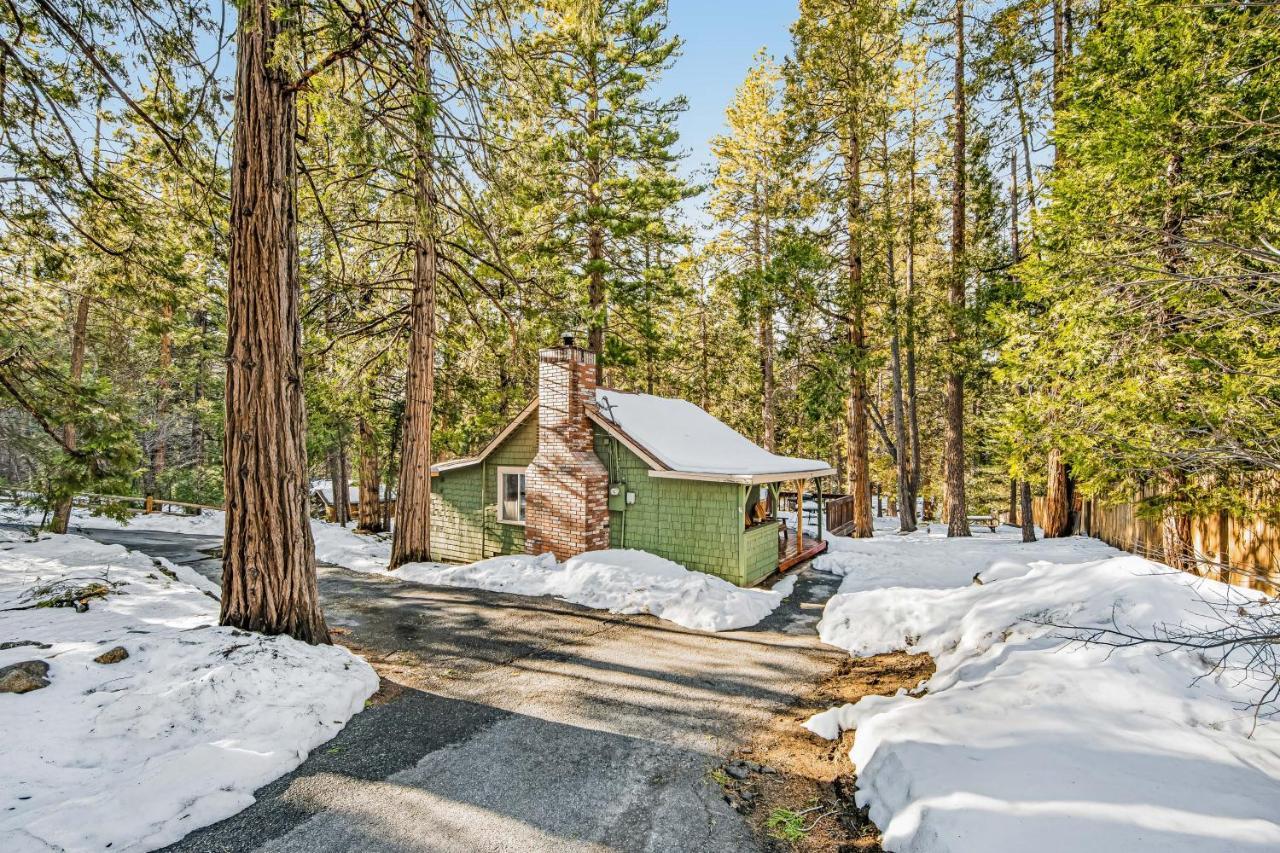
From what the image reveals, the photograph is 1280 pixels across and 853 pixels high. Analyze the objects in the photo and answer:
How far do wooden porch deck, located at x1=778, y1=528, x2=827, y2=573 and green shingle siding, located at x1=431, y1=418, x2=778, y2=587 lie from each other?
0.42 m

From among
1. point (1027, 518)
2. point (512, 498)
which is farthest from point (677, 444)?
point (1027, 518)

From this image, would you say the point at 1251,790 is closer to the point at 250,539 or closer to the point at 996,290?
the point at 250,539

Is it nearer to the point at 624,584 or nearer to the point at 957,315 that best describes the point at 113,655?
the point at 624,584

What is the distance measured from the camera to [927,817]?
305 centimetres

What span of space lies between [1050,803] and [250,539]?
6.48m

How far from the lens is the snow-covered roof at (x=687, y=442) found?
31.8ft

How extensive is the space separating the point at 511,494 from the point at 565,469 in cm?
191

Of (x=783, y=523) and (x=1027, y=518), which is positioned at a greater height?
(x=1027, y=518)

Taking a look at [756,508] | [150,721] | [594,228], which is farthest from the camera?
[594,228]

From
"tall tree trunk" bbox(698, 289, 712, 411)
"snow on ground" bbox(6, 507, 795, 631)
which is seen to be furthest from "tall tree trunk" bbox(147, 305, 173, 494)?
"tall tree trunk" bbox(698, 289, 712, 411)

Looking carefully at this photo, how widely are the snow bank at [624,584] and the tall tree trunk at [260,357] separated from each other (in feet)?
14.5

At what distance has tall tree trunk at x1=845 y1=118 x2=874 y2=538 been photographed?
46.1 ft

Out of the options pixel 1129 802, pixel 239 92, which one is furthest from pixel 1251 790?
pixel 239 92

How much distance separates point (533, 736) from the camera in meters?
4.38
